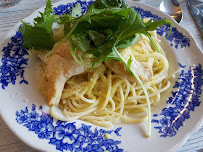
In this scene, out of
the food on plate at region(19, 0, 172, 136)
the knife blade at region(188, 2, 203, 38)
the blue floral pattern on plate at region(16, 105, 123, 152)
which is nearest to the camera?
the blue floral pattern on plate at region(16, 105, 123, 152)

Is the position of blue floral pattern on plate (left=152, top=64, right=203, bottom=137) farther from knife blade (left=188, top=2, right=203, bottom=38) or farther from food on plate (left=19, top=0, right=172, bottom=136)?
knife blade (left=188, top=2, right=203, bottom=38)

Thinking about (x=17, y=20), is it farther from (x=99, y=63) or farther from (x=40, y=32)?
(x=99, y=63)

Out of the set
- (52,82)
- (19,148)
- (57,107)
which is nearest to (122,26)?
(52,82)

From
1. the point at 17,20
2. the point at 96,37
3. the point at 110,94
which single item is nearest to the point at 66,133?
the point at 110,94

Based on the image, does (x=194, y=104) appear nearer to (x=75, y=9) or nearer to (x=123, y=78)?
(x=123, y=78)

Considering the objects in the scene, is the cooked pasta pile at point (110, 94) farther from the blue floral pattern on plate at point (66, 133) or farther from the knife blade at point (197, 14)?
the knife blade at point (197, 14)

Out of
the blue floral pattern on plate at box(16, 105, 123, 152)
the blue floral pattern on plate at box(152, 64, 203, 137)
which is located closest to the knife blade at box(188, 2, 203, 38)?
the blue floral pattern on plate at box(152, 64, 203, 137)
